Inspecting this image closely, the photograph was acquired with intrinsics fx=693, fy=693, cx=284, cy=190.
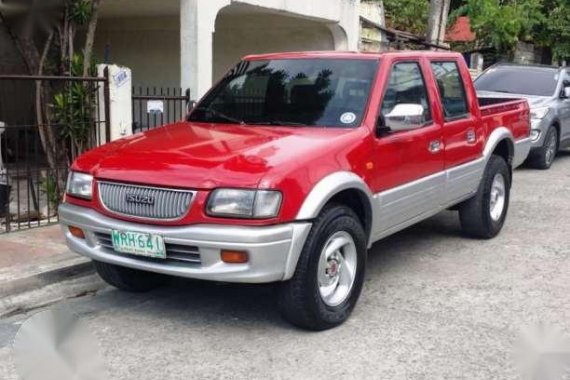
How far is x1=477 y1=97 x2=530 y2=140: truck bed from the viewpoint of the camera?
6.88 meters

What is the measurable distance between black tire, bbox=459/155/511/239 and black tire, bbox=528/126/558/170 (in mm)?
5217

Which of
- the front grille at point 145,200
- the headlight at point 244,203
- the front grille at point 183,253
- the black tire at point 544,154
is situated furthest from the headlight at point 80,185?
the black tire at point 544,154

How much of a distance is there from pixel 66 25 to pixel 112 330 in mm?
5007

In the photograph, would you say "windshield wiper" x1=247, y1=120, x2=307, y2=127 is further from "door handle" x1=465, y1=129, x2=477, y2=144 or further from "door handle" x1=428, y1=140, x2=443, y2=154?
"door handle" x1=465, y1=129, x2=477, y2=144

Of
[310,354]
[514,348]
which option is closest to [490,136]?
[514,348]

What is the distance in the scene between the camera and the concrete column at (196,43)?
366 inches

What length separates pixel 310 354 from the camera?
4.12 m

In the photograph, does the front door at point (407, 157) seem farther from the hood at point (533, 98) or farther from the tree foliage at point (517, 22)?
the tree foliage at point (517, 22)

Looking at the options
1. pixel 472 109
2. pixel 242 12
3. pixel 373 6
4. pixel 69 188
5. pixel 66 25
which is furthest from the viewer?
pixel 373 6

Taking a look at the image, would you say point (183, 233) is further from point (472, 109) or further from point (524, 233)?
point (524, 233)

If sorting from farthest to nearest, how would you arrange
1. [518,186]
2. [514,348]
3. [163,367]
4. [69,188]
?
1. [518,186]
2. [69,188]
3. [514,348]
4. [163,367]

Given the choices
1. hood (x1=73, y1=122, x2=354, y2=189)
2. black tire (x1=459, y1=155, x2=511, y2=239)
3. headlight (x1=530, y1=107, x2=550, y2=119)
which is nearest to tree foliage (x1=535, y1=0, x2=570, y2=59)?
headlight (x1=530, y1=107, x2=550, y2=119)

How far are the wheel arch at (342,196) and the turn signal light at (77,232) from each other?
5.03ft

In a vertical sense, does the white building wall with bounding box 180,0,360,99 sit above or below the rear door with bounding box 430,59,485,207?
above
